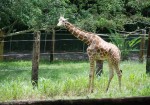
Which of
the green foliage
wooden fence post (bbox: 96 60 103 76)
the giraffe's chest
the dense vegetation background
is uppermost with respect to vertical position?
the dense vegetation background

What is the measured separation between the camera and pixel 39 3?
33.9 feet

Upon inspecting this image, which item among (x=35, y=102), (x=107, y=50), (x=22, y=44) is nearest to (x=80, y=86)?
(x=107, y=50)

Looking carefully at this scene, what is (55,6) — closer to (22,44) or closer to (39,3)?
(39,3)

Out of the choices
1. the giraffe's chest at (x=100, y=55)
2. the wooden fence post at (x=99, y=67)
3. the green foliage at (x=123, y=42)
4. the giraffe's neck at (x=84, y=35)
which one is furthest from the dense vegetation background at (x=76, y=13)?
the giraffe's chest at (x=100, y=55)

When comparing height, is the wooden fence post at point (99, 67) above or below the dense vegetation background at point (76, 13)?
below

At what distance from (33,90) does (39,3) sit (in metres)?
4.96

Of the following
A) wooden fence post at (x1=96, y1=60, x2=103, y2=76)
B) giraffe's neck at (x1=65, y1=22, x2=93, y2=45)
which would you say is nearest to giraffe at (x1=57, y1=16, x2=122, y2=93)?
giraffe's neck at (x1=65, y1=22, x2=93, y2=45)

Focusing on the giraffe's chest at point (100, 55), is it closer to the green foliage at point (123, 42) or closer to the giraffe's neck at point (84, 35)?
the giraffe's neck at point (84, 35)

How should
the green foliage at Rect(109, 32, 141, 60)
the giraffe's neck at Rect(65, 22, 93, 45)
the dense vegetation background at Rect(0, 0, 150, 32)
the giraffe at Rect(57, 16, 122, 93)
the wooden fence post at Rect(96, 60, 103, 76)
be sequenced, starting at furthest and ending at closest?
1. the green foliage at Rect(109, 32, 141, 60)
2. the dense vegetation background at Rect(0, 0, 150, 32)
3. the wooden fence post at Rect(96, 60, 103, 76)
4. the giraffe's neck at Rect(65, 22, 93, 45)
5. the giraffe at Rect(57, 16, 122, 93)

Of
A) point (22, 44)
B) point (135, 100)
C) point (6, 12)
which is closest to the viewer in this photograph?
point (135, 100)

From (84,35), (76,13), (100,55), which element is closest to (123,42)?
(76,13)

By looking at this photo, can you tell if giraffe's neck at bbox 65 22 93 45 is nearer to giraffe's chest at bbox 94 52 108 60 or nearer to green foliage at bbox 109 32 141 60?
giraffe's chest at bbox 94 52 108 60

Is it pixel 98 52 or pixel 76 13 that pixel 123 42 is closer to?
pixel 76 13

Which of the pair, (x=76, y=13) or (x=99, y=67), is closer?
(x=99, y=67)
